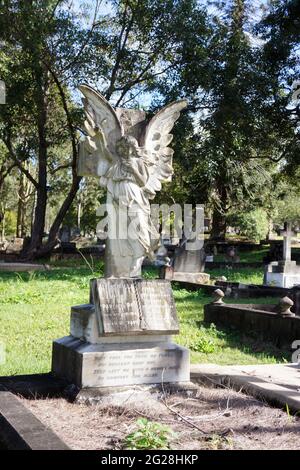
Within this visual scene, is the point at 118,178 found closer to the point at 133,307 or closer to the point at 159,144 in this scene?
the point at 159,144

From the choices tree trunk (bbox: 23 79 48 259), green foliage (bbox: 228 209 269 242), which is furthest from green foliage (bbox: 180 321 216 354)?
green foliage (bbox: 228 209 269 242)

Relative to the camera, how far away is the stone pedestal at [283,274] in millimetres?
18316

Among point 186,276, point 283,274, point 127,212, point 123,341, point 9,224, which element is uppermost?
point 9,224

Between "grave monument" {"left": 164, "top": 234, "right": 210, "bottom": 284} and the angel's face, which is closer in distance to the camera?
the angel's face

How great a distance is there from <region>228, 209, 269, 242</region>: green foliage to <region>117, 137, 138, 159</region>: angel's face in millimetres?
30140

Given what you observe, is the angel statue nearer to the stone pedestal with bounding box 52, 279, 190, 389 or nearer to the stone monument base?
the stone pedestal with bounding box 52, 279, 190, 389

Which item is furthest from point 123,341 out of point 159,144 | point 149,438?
point 159,144

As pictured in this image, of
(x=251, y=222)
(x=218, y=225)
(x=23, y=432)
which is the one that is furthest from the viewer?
(x=218, y=225)

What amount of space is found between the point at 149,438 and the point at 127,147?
10.5ft

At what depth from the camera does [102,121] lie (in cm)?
634

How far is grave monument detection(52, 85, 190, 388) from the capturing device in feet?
18.6

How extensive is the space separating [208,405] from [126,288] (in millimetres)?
1410
